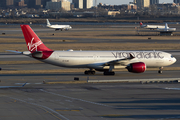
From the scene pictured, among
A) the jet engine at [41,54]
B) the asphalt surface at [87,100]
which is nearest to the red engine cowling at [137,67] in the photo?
the asphalt surface at [87,100]

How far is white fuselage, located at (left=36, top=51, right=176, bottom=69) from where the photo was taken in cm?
4850

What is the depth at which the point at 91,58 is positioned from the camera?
4938 centimetres

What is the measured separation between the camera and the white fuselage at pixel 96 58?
48.5 metres

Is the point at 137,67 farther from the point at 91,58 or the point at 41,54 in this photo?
the point at 41,54

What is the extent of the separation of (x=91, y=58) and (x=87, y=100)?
16.8 meters

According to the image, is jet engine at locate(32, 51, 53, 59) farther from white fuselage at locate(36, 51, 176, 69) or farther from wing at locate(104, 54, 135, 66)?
wing at locate(104, 54, 135, 66)

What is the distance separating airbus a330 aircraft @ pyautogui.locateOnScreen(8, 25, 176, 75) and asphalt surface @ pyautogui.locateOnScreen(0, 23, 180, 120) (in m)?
2.23

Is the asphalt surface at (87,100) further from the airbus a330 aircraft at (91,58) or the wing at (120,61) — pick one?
the wing at (120,61)

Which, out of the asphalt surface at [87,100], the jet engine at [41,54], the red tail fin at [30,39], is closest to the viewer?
the asphalt surface at [87,100]

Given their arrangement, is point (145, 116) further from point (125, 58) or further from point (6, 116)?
point (125, 58)

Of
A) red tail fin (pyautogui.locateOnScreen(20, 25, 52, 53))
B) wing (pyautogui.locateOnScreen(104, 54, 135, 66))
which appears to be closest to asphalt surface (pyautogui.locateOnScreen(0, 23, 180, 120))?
wing (pyautogui.locateOnScreen(104, 54, 135, 66))

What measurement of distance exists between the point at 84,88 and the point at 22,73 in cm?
1616

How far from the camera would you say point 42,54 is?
4766 cm

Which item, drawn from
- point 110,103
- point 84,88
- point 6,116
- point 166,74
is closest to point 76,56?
point 84,88
